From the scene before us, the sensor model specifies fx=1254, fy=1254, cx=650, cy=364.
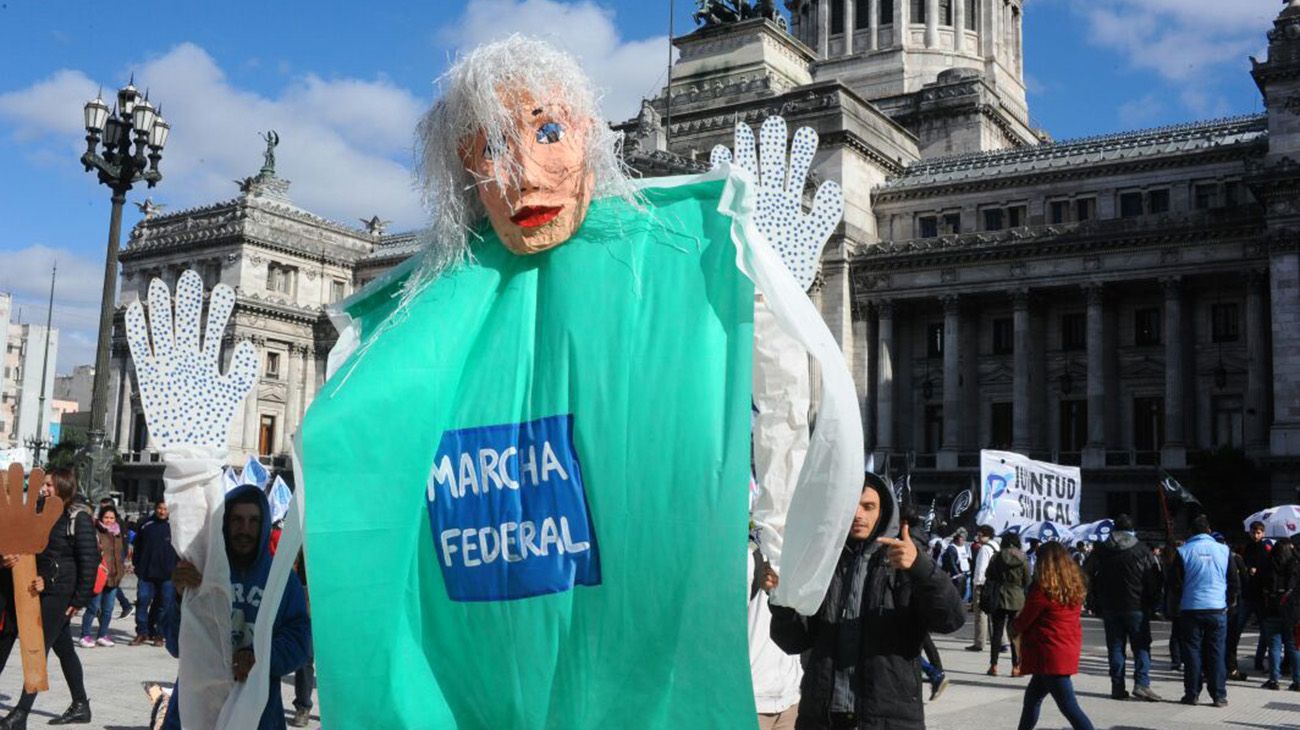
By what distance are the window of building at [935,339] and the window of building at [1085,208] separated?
6.26 meters

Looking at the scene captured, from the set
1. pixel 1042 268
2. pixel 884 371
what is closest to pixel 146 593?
pixel 884 371

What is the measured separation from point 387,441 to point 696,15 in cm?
5366

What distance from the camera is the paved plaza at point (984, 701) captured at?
10.8 m

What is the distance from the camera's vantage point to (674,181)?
4.01 metres

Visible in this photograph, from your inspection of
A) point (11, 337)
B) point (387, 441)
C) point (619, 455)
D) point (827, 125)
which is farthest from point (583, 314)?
point (11, 337)

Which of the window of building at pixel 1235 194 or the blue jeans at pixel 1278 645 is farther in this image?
the window of building at pixel 1235 194

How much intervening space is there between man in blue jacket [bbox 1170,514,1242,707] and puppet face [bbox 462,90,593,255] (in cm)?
1092

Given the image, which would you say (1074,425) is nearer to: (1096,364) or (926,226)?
(1096,364)

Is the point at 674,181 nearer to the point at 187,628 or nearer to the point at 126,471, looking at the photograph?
the point at 187,628

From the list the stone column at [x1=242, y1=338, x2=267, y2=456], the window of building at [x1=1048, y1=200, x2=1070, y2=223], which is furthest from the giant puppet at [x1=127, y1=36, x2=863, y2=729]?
the stone column at [x1=242, y1=338, x2=267, y2=456]

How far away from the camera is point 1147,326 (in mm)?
44062

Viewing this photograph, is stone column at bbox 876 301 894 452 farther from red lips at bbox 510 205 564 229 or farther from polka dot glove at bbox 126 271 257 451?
red lips at bbox 510 205 564 229

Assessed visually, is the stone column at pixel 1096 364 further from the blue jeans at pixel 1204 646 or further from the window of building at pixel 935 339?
the blue jeans at pixel 1204 646

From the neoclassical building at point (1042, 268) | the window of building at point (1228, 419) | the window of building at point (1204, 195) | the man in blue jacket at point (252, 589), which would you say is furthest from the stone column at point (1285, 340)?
the man in blue jacket at point (252, 589)
